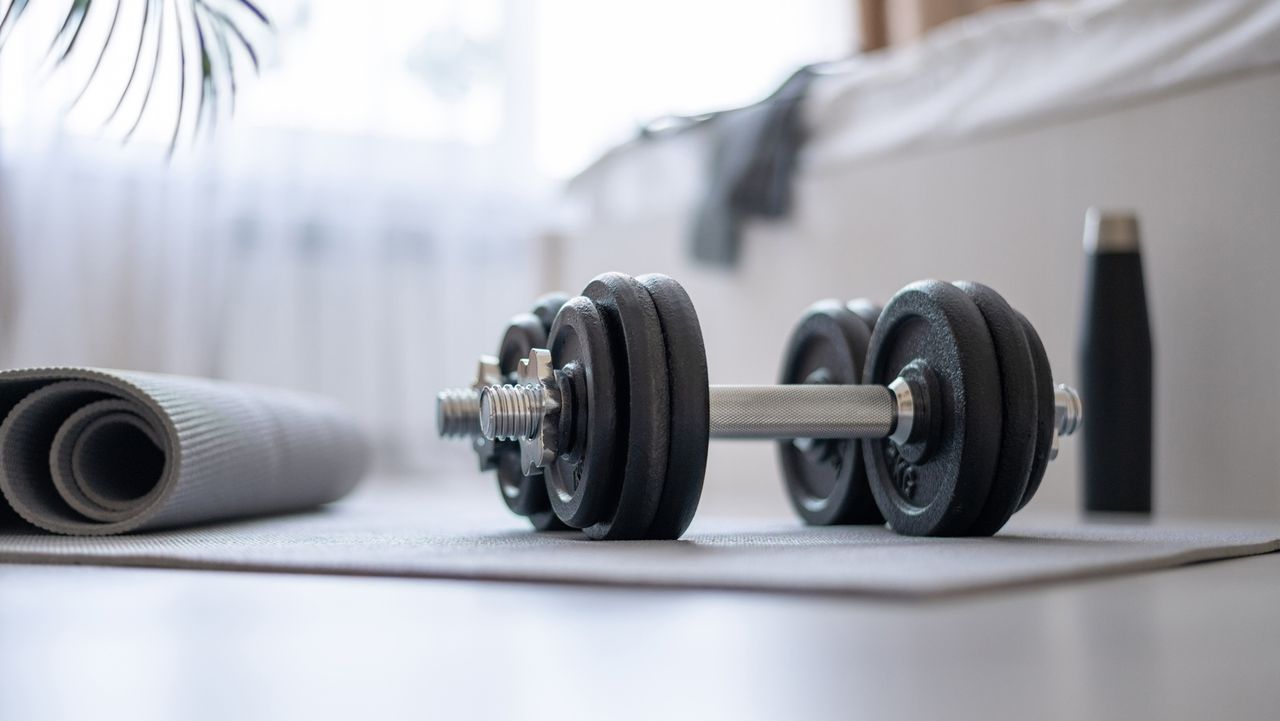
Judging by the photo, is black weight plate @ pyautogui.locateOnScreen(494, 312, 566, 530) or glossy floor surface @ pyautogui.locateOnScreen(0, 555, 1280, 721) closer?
glossy floor surface @ pyautogui.locateOnScreen(0, 555, 1280, 721)

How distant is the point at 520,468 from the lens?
1207 millimetres

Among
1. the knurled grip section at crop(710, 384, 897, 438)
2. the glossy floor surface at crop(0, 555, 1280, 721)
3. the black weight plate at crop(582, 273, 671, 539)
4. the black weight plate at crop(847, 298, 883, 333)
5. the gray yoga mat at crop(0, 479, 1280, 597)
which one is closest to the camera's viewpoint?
the glossy floor surface at crop(0, 555, 1280, 721)

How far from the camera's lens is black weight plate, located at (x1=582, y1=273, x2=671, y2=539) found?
36.5 inches

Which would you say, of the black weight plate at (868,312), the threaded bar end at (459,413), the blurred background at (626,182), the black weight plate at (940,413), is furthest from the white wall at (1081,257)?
the threaded bar end at (459,413)

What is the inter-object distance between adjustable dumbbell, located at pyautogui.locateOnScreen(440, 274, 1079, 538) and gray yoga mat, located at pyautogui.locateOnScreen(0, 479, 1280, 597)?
0.12ft

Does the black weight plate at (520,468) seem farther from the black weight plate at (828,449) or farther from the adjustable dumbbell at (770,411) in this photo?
the black weight plate at (828,449)

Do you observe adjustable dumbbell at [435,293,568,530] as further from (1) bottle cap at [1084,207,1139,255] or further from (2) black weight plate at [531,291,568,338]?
(1) bottle cap at [1084,207,1139,255]

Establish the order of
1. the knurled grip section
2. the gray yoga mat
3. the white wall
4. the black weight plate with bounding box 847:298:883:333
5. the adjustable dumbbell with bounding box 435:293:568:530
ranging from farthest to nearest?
the white wall, the black weight plate with bounding box 847:298:883:333, the adjustable dumbbell with bounding box 435:293:568:530, the knurled grip section, the gray yoga mat

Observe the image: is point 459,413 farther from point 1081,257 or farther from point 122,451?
point 1081,257

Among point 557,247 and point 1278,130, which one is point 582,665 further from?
point 557,247

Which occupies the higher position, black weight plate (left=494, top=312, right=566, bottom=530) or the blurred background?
the blurred background

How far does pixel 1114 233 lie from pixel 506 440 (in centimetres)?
90

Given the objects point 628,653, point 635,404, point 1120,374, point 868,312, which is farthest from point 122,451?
point 1120,374

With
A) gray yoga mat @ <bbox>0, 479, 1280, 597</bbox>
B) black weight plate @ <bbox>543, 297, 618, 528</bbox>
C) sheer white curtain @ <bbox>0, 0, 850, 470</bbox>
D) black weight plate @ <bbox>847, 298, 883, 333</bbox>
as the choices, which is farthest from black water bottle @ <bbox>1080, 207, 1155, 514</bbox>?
sheer white curtain @ <bbox>0, 0, 850, 470</bbox>
